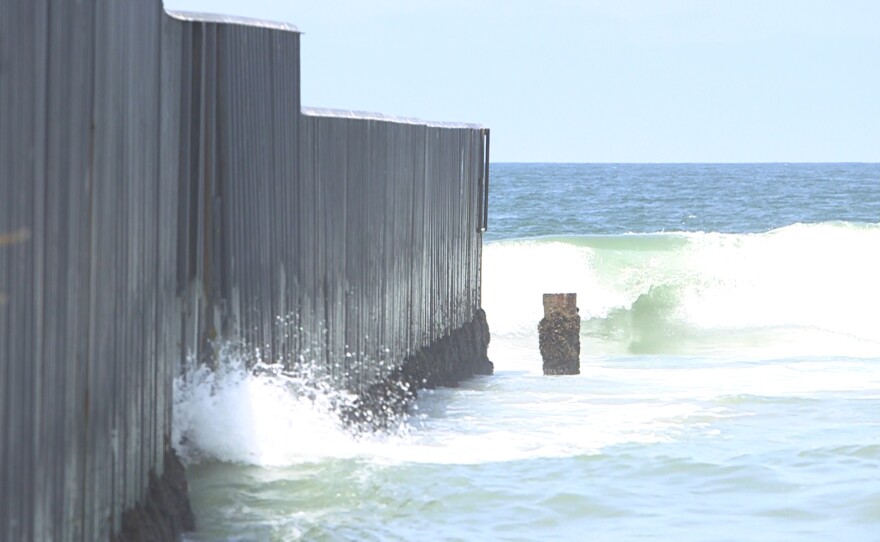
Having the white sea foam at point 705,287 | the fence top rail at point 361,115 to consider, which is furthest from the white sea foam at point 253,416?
the white sea foam at point 705,287

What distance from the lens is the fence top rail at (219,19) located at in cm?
645

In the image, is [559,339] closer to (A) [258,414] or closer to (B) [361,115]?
(B) [361,115]

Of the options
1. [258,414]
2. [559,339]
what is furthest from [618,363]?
[258,414]

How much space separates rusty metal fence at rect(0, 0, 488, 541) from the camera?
414 cm

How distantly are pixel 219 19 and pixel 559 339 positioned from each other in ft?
23.5

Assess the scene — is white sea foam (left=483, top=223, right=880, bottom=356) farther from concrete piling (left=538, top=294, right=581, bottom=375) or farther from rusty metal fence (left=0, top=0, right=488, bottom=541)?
rusty metal fence (left=0, top=0, right=488, bottom=541)

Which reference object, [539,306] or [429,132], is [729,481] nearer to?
[429,132]

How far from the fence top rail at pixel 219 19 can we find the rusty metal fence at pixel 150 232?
0.02m

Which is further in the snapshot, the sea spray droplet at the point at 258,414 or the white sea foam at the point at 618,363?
the white sea foam at the point at 618,363

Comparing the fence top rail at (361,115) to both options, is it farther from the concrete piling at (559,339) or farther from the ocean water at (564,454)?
the concrete piling at (559,339)

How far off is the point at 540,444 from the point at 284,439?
1744 millimetres

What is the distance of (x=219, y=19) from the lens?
674 centimetres

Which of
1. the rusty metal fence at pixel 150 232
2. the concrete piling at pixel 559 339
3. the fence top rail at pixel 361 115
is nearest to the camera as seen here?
the rusty metal fence at pixel 150 232

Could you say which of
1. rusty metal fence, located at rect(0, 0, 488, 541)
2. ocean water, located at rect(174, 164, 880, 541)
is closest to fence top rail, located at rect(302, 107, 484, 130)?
rusty metal fence, located at rect(0, 0, 488, 541)
